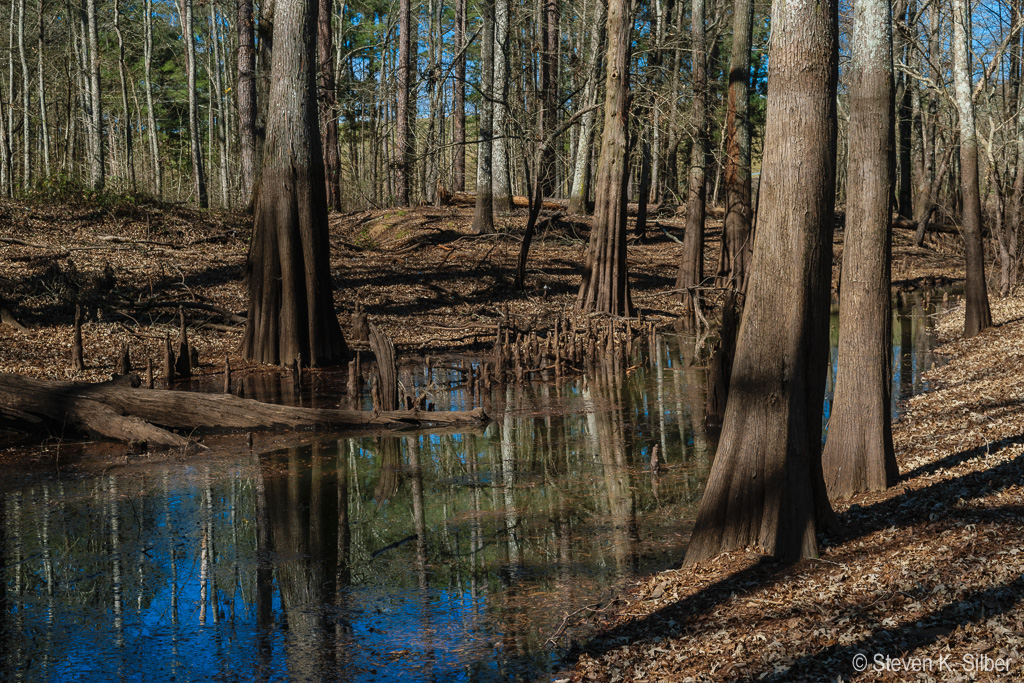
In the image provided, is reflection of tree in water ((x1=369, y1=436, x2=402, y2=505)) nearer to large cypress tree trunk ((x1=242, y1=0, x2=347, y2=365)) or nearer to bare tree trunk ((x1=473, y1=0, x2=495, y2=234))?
large cypress tree trunk ((x1=242, y1=0, x2=347, y2=365))

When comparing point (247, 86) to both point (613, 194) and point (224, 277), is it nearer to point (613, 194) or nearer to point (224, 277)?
point (224, 277)

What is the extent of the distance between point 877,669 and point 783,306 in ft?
6.78

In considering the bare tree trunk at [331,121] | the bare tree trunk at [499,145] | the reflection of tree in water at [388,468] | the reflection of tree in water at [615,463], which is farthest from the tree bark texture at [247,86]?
the reflection of tree in water at [388,468]

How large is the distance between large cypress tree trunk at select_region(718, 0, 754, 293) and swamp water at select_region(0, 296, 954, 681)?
9751 mm

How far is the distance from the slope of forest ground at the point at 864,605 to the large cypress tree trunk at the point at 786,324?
247mm

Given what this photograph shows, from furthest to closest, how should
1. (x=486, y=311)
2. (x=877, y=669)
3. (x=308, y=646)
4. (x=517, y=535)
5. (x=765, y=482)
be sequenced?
(x=486, y=311) → (x=517, y=535) → (x=765, y=482) → (x=308, y=646) → (x=877, y=669)

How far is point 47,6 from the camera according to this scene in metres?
29.3

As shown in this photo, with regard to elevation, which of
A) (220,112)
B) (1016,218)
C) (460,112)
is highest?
(220,112)

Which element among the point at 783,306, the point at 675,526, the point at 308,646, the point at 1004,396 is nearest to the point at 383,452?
the point at 675,526

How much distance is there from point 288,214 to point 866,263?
8.61m

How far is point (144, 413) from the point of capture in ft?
29.3

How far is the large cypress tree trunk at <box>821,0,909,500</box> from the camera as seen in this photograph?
6.32 metres

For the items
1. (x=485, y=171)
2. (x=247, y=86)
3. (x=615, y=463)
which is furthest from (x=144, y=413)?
(x=247, y=86)

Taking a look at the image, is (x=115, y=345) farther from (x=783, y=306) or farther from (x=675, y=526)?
(x=783, y=306)
